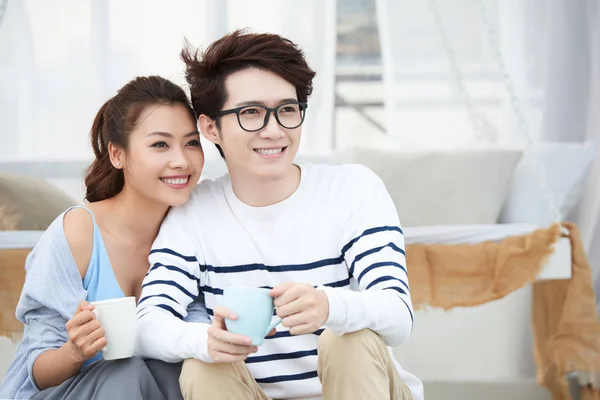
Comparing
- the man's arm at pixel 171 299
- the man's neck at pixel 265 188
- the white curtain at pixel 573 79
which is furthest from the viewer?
the white curtain at pixel 573 79

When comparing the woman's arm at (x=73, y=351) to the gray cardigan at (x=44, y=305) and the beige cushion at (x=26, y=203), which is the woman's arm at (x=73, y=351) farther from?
the beige cushion at (x=26, y=203)

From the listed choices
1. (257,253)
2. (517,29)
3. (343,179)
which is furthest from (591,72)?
(257,253)

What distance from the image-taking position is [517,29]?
3.26 m

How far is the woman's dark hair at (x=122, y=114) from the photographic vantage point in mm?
1616

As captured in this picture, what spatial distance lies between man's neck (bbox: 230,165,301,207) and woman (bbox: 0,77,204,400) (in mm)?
123

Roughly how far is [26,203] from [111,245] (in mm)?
1188

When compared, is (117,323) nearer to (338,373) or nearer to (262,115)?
(338,373)


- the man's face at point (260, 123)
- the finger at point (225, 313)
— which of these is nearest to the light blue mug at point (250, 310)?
the finger at point (225, 313)

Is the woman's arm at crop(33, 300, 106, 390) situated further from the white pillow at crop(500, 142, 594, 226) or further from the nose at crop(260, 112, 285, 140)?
the white pillow at crop(500, 142, 594, 226)

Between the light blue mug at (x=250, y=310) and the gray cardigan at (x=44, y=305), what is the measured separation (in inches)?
15.9

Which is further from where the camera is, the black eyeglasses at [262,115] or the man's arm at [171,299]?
the black eyeglasses at [262,115]

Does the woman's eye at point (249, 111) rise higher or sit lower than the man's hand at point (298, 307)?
higher

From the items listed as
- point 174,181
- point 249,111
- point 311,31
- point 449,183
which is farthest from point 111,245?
point 311,31

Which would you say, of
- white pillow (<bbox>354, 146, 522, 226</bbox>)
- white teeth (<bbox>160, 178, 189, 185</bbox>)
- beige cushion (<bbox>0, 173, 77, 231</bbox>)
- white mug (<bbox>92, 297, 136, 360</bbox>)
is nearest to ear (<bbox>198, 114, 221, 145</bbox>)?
white teeth (<bbox>160, 178, 189, 185</bbox>)
